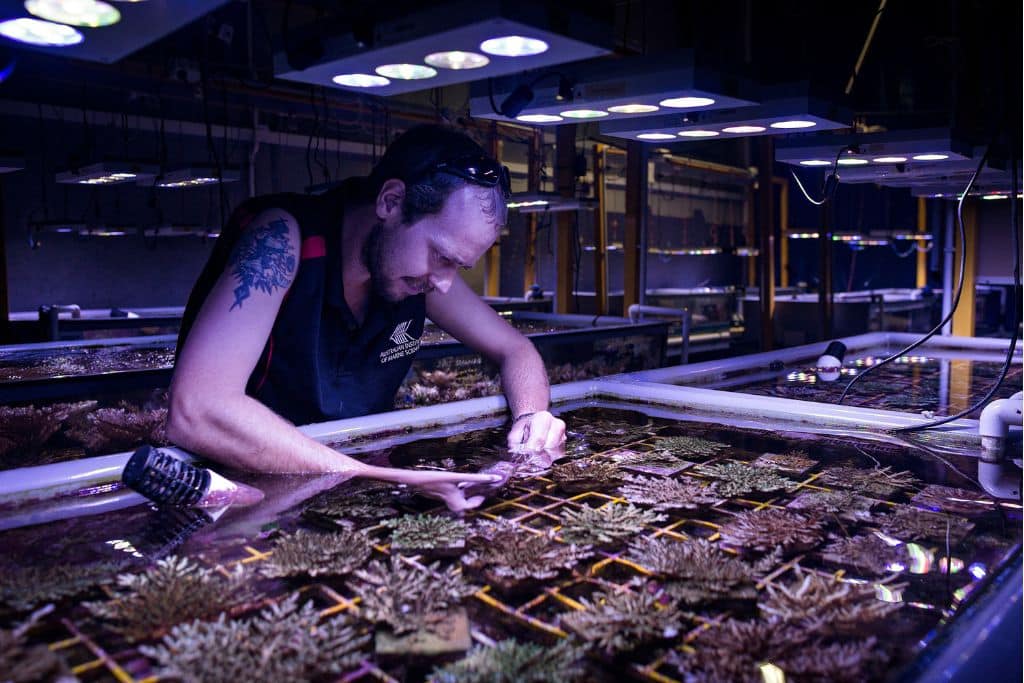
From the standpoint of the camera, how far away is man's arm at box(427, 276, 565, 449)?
2014 mm

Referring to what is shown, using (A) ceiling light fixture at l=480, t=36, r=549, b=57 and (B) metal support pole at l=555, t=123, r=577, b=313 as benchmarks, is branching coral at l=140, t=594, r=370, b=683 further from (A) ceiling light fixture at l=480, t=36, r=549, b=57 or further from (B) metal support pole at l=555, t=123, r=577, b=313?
(B) metal support pole at l=555, t=123, r=577, b=313

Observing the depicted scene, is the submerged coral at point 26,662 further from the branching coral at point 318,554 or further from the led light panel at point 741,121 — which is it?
the led light panel at point 741,121

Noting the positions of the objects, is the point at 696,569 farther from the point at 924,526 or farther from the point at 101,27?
the point at 101,27

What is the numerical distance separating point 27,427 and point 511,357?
6.06 ft

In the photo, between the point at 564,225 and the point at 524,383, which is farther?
the point at 564,225

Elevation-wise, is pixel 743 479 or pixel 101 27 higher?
pixel 101 27

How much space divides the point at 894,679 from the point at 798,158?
3060 millimetres

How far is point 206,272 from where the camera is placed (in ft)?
7.04

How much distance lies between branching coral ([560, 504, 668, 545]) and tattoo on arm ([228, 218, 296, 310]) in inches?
37.4

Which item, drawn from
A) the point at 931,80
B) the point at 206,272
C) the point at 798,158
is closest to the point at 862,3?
the point at 931,80

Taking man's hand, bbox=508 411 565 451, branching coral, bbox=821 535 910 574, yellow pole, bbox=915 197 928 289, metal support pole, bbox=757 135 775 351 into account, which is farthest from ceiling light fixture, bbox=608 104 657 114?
yellow pole, bbox=915 197 928 289

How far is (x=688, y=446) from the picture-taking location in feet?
6.34

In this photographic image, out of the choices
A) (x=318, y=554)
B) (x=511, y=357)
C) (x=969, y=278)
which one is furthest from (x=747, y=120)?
(x=969, y=278)

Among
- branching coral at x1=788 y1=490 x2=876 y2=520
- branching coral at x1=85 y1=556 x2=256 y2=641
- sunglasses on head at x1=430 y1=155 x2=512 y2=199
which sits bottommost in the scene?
branching coral at x1=788 y1=490 x2=876 y2=520
